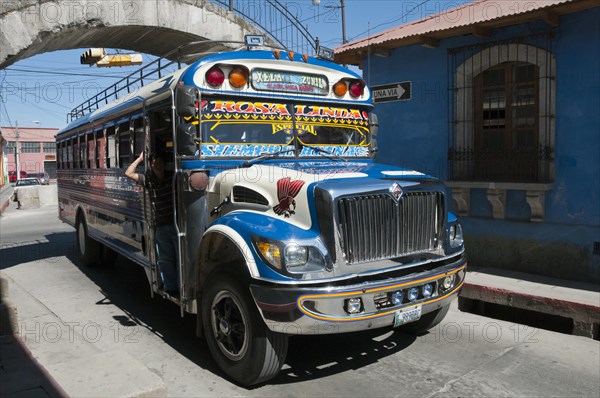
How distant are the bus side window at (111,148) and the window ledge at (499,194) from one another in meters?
5.50

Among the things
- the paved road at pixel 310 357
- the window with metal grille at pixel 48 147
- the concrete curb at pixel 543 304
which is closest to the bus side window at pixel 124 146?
the paved road at pixel 310 357

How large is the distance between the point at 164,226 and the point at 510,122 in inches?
236

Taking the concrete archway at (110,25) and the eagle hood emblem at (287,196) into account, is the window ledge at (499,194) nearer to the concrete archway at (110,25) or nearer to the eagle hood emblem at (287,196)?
the eagle hood emblem at (287,196)

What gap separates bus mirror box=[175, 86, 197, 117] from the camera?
4.32 meters

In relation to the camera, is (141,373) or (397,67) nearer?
(141,373)

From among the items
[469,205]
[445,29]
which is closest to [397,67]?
[445,29]

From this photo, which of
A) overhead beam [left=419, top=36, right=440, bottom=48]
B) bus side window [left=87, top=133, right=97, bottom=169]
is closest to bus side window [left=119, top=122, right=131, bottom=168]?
bus side window [left=87, top=133, right=97, bottom=169]

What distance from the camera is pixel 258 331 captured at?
12.8 feet

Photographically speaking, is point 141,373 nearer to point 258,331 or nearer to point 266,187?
point 258,331

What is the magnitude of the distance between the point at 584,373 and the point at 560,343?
0.89m

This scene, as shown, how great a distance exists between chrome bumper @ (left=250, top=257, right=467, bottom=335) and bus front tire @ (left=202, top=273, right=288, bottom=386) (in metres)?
0.21

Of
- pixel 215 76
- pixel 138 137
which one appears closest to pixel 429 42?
pixel 215 76

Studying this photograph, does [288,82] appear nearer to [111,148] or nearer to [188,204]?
[188,204]

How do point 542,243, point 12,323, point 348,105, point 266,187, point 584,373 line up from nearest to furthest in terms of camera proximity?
point 266,187 < point 584,373 < point 12,323 < point 348,105 < point 542,243
